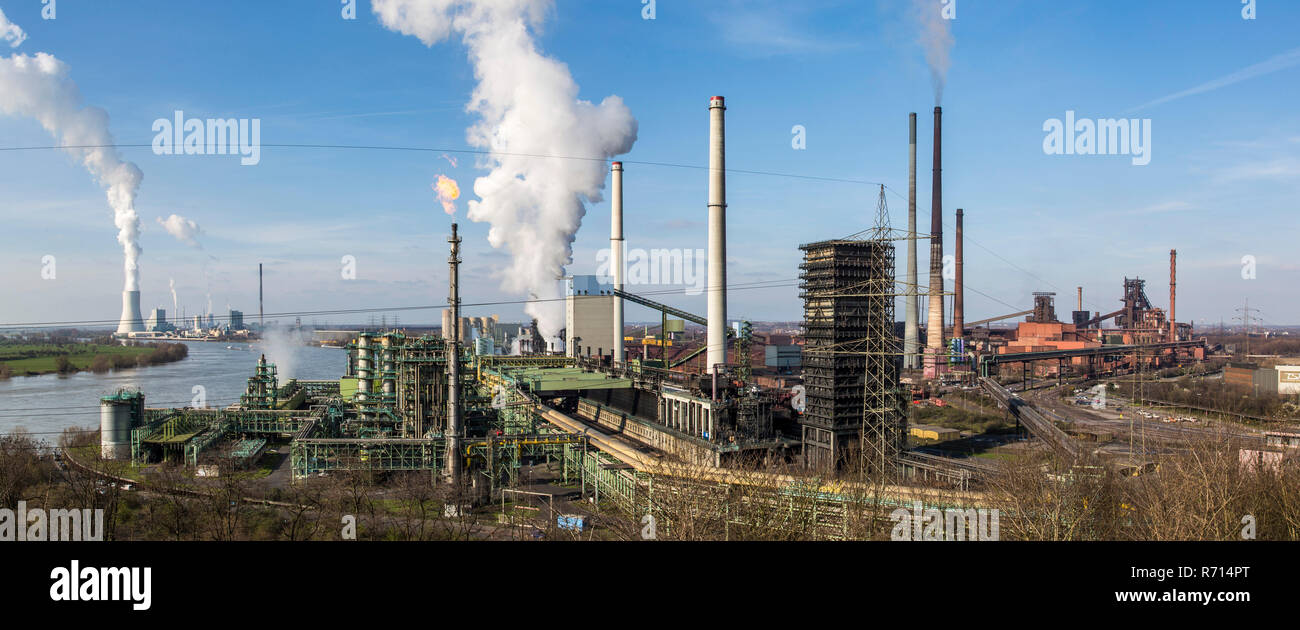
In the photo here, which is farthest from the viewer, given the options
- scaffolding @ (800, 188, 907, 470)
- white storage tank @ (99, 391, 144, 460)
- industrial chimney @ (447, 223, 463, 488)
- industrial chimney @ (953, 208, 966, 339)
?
industrial chimney @ (953, 208, 966, 339)

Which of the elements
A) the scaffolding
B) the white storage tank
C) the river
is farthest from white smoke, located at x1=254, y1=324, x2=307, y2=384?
the scaffolding

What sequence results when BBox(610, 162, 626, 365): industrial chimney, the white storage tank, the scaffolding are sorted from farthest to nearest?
BBox(610, 162, 626, 365): industrial chimney
the white storage tank
the scaffolding

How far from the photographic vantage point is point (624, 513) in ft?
51.1

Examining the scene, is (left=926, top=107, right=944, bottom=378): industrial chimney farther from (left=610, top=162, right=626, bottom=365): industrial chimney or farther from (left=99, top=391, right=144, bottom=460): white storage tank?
(left=99, top=391, right=144, bottom=460): white storage tank

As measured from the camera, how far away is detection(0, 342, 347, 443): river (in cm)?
3291

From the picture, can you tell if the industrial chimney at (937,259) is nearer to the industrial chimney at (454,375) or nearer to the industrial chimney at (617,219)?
the industrial chimney at (617,219)

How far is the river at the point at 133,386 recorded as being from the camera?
32.9 meters

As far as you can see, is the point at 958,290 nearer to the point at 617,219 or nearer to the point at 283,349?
the point at 617,219

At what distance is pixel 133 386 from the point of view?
4525 cm

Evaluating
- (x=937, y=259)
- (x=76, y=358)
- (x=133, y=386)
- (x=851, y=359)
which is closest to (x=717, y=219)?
(x=851, y=359)

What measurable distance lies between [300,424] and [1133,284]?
69.7 meters

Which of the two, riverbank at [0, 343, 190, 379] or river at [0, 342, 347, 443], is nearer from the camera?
river at [0, 342, 347, 443]

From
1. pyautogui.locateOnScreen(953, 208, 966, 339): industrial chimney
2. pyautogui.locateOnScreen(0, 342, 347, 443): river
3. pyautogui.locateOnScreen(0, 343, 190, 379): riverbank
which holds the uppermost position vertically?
pyautogui.locateOnScreen(953, 208, 966, 339): industrial chimney

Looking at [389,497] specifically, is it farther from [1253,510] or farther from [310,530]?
[1253,510]
